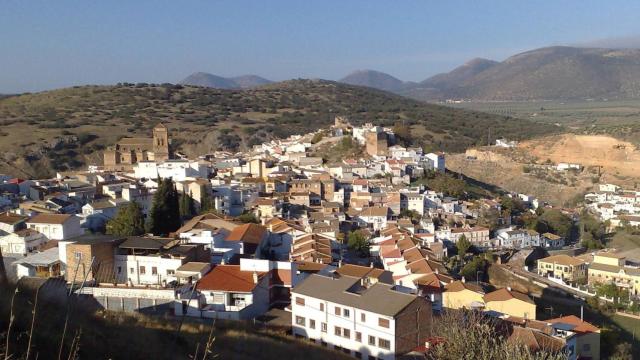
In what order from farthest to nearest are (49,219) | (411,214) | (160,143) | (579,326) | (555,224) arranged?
(160,143) < (555,224) < (411,214) < (49,219) < (579,326)

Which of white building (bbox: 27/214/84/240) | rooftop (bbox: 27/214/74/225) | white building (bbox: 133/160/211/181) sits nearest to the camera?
white building (bbox: 27/214/84/240)

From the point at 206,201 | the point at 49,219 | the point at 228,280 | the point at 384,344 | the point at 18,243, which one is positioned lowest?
the point at 384,344

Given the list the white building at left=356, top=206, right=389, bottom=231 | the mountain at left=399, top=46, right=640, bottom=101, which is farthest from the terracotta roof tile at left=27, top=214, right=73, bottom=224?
the mountain at left=399, top=46, right=640, bottom=101

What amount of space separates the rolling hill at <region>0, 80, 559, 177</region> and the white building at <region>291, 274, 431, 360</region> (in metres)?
36.9

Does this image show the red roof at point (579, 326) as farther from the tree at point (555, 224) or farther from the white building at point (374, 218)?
the tree at point (555, 224)

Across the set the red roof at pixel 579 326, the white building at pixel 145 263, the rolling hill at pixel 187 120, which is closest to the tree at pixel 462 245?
the red roof at pixel 579 326

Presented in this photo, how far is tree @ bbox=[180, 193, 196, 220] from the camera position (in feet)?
92.8

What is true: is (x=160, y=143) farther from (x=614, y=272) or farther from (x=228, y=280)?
(x=228, y=280)

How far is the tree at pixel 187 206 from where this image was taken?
28.3m

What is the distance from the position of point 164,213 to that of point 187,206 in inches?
206

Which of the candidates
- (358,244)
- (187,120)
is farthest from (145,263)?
(187,120)

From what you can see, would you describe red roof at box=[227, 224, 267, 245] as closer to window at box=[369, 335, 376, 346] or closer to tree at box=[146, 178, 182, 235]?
tree at box=[146, 178, 182, 235]

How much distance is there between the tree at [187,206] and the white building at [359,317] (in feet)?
46.4

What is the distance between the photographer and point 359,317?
1372cm
